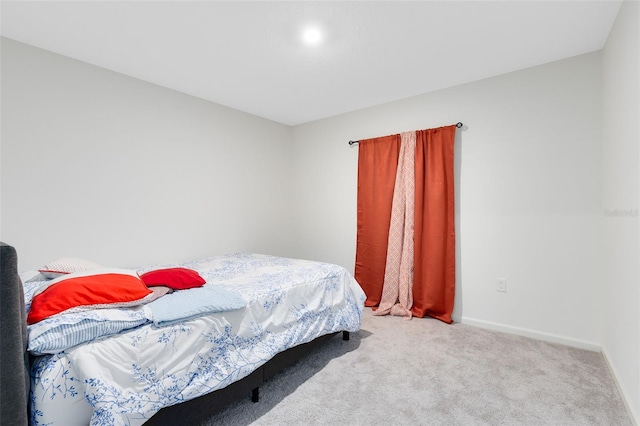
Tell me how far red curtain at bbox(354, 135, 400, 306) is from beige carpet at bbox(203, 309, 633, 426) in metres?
0.98

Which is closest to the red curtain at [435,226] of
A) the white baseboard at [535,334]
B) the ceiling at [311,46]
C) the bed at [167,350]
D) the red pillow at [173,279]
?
the white baseboard at [535,334]

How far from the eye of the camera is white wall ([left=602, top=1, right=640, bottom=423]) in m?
1.64

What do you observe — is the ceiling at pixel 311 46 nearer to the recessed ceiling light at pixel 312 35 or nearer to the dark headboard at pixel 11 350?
the recessed ceiling light at pixel 312 35

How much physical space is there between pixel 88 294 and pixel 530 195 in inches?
126

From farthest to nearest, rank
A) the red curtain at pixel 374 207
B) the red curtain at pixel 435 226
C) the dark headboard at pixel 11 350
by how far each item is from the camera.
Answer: the red curtain at pixel 374 207 < the red curtain at pixel 435 226 < the dark headboard at pixel 11 350

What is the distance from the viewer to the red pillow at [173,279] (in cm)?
185

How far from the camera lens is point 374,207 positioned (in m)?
3.59

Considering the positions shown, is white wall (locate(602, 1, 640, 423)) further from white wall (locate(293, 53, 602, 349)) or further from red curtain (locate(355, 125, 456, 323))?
red curtain (locate(355, 125, 456, 323))

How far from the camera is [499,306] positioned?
2854mm

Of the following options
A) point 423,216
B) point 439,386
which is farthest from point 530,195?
point 439,386

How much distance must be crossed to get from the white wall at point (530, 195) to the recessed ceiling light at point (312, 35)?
1545 millimetres

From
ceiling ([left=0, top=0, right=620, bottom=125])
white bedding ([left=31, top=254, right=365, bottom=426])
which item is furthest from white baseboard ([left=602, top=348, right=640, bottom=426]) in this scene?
ceiling ([left=0, top=0, right=620, bottom=125])

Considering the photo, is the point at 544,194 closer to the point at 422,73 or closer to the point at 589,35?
the point at 589,35

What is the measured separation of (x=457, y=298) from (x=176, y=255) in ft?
9.40
